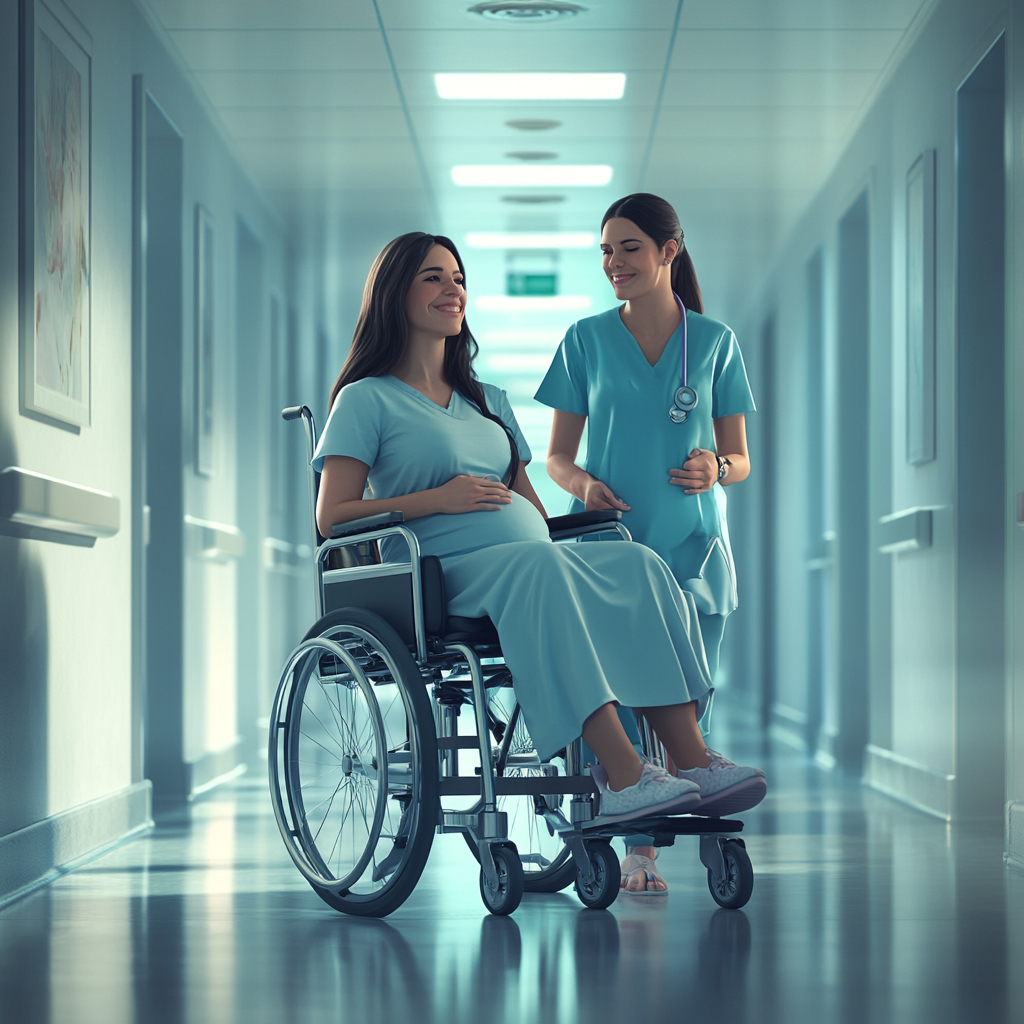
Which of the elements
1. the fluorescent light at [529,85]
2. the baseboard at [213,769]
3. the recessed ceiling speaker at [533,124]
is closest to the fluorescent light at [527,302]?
the recessed ceiling speaker at [533,124]

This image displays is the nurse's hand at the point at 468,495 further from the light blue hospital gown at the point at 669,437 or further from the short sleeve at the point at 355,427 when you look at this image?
the light blue hospital gown at the point at 669,437

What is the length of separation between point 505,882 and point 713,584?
73 cm

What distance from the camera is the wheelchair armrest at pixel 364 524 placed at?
2412mm

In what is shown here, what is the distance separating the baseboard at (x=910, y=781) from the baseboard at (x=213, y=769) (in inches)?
89.4

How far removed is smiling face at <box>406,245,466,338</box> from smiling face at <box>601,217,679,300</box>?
12.9 inches

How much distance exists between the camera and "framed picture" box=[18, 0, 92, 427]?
9.89 ft

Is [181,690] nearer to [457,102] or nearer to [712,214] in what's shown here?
[457,102]

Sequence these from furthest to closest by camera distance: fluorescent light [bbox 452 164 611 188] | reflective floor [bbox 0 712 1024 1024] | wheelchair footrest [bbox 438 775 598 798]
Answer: fluorescent light [bbox 452 164 611 188] < wheelchair footrest [bbox 438 775 598 798] < reflective floor [bbox 0 712 1024 1024]

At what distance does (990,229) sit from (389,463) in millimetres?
2164

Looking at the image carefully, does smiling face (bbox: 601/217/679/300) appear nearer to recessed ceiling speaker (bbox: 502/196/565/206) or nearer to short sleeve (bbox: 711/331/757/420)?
short sleeve (bbox: 711/331/757/420)

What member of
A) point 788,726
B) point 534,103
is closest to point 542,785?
point 534,103

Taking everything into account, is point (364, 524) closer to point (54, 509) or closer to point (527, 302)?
point (54, 509)

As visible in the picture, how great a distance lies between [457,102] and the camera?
5219 millimetres

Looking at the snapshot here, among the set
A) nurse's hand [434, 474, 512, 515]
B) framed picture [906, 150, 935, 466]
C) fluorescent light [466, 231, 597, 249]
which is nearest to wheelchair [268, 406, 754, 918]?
nurse's hand [434, 474, 512, 515]
